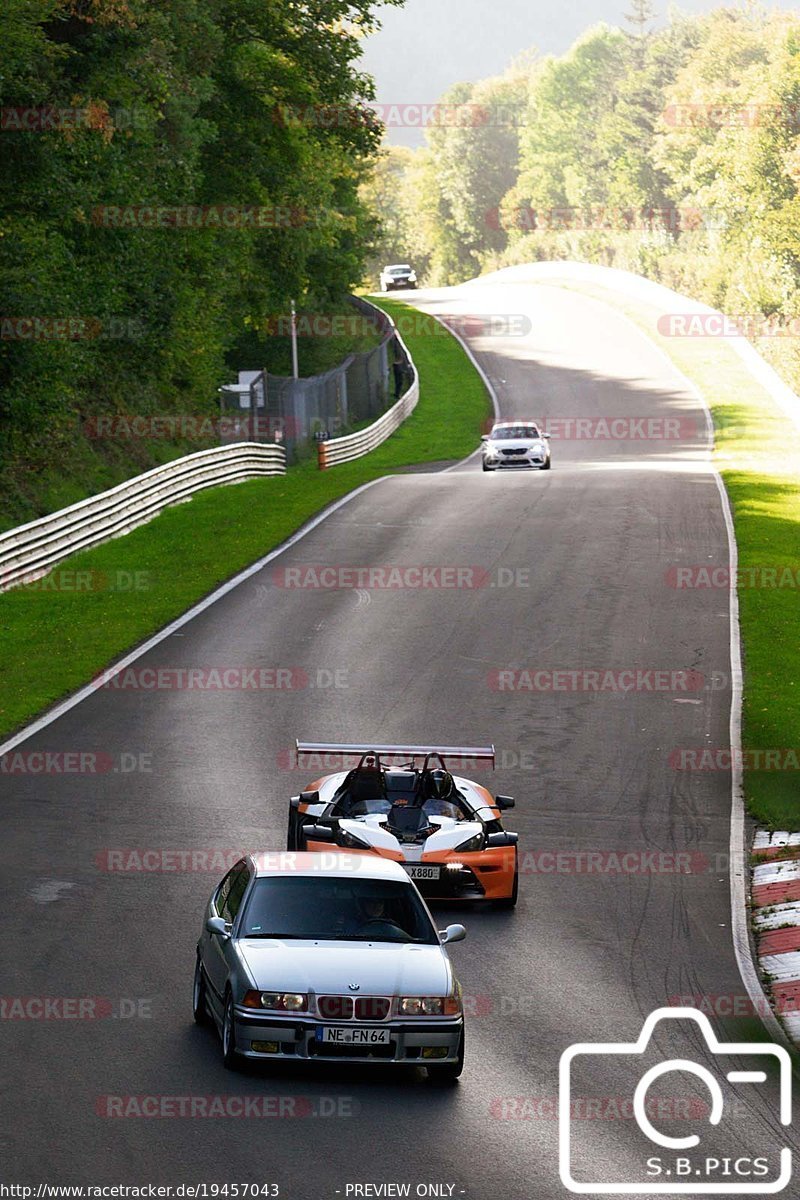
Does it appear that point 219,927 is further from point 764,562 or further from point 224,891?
point 764,562

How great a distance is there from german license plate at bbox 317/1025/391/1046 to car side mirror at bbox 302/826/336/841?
14.1ft

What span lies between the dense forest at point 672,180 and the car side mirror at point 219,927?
79606 mm

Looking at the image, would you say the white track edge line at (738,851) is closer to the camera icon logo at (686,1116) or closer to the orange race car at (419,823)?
the camera icon logo at (686,1116)

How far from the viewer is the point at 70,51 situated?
1495 inches

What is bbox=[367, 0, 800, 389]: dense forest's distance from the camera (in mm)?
105562

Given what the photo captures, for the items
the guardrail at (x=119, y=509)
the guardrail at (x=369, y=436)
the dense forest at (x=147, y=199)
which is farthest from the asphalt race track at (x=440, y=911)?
the guardrail at (x=369, y=436)

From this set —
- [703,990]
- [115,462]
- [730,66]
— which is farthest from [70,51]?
[730,66]

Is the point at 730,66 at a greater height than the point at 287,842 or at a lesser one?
greater

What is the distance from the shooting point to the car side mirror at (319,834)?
1467 cm

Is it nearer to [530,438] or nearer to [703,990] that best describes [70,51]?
[530,438]

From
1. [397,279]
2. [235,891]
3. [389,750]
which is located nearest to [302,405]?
[389,750]

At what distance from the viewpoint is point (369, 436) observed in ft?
195

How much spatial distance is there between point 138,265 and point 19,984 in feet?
112

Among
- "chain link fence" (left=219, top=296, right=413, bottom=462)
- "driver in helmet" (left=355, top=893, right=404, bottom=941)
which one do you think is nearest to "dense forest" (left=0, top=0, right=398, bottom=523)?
"chain link fence" (left=219, top=296, right=413, bottom=462)
